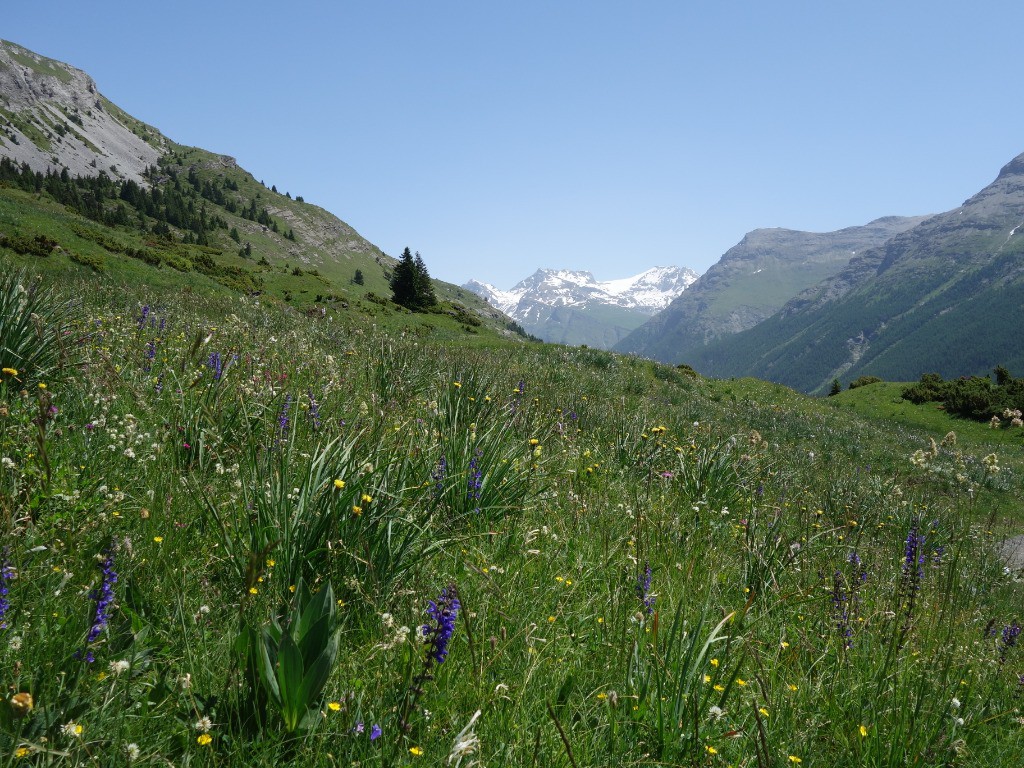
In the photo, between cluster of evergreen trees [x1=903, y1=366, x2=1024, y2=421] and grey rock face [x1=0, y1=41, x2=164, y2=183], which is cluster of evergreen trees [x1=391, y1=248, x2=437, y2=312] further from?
grey rock face [x1=0, y1=41, x2=164, y2=183]

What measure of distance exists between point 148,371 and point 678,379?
20.3 meters

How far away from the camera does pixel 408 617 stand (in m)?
2.40

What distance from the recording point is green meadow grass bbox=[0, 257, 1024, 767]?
1.80m

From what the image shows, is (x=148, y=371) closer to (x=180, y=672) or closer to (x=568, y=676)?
(x=180, y=672)

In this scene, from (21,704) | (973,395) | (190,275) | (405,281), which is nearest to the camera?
(21,704)

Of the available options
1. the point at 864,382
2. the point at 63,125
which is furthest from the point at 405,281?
the point at 63,125

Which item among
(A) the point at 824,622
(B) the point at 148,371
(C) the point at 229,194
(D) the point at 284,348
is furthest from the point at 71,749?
(C) the point at 229,194

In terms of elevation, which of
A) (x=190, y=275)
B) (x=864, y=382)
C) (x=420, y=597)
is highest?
(x=190, y=275)

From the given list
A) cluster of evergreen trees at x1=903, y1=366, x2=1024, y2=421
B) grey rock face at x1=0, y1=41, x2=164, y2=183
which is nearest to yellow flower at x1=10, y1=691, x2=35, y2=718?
cluster of evergreen trees at x1=903, y1=366, x2=1024, y2=421

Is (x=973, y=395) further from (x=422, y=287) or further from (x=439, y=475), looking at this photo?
(x=422, y=287)

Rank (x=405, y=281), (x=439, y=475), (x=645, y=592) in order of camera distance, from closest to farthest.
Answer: (x=645, y=592) → (x=439, y=475) → (x=405, y=281)

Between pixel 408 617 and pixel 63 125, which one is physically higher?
pixel 63 125

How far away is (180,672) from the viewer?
1.94 meters

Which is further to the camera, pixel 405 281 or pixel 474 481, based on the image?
pixel 405 281
